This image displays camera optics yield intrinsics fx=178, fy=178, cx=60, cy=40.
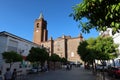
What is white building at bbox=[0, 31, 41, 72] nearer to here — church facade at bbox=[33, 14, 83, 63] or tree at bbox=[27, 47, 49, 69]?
tree at bbox=[27, 47, 49, 69]

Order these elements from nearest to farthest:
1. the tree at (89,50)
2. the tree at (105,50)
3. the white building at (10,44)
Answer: the tree at (105,50), the tree at (89,50), the white building at (10,44)

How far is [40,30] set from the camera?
107 meters

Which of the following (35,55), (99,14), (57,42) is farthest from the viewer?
(57,42)

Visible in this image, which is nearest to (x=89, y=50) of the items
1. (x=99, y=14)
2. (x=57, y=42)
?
(x=99, y=14)

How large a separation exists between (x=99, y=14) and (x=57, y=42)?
10574cm

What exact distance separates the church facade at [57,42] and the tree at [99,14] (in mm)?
98304

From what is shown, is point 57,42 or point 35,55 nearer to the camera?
point 35,55

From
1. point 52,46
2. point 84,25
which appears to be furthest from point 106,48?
point 52,46

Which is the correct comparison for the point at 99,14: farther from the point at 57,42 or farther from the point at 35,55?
the point at 57,42

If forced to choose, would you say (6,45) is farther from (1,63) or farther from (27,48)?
(27,48)

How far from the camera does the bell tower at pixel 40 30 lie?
107m

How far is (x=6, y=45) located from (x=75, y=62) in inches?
2746

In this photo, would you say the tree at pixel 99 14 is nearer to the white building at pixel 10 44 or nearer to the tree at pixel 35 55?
the white building at pixel 10 44

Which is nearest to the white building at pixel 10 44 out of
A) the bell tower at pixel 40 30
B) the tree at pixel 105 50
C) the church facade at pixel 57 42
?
the tree at pixel 105 50
